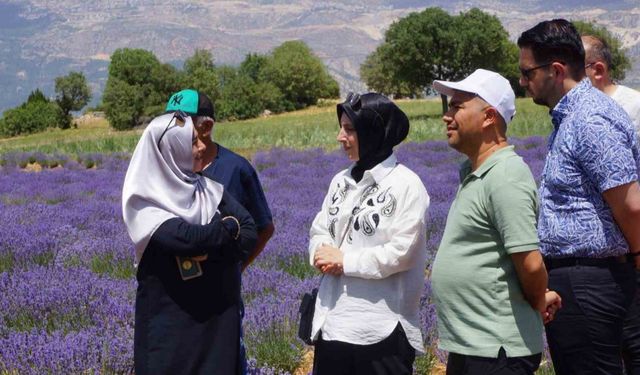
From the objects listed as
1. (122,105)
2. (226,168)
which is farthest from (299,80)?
(226,168)

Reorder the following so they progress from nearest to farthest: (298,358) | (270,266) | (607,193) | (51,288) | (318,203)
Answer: (607,193) < (298,358) < (51,288) < (270,266) < (318,203)

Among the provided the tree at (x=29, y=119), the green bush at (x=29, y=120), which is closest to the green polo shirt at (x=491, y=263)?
the green bush at (x=29, y=120)

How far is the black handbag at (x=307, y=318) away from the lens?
10.3 ft

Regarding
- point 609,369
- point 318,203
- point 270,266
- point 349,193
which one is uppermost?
point 349,193

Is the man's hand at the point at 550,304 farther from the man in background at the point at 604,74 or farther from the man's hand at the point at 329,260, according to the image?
the man's hand at the point at 329,260

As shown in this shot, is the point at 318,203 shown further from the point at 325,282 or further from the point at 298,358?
the point at 325,282

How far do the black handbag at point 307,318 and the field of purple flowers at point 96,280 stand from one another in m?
1.06

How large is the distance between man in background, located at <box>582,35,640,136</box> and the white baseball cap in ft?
3.06

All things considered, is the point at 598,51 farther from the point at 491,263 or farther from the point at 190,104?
the point at 190,104

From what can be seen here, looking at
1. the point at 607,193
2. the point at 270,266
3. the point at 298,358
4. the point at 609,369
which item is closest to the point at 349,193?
the point at 607,193

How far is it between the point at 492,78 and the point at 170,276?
1.36 metres

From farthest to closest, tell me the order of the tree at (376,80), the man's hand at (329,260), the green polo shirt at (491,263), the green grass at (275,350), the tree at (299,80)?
the tree at (376,80) < the tree at (299,80) < the green grass at (275,350) < the man's hand at (329,260) < the green polo shirt at (491,263)

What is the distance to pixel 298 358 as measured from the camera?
440 centimetres

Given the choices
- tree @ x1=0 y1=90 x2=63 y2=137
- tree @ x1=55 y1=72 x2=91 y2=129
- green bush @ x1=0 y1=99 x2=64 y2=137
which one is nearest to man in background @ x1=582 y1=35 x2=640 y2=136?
green bush @ x1=0 y1=99 x2=64 y2=137
